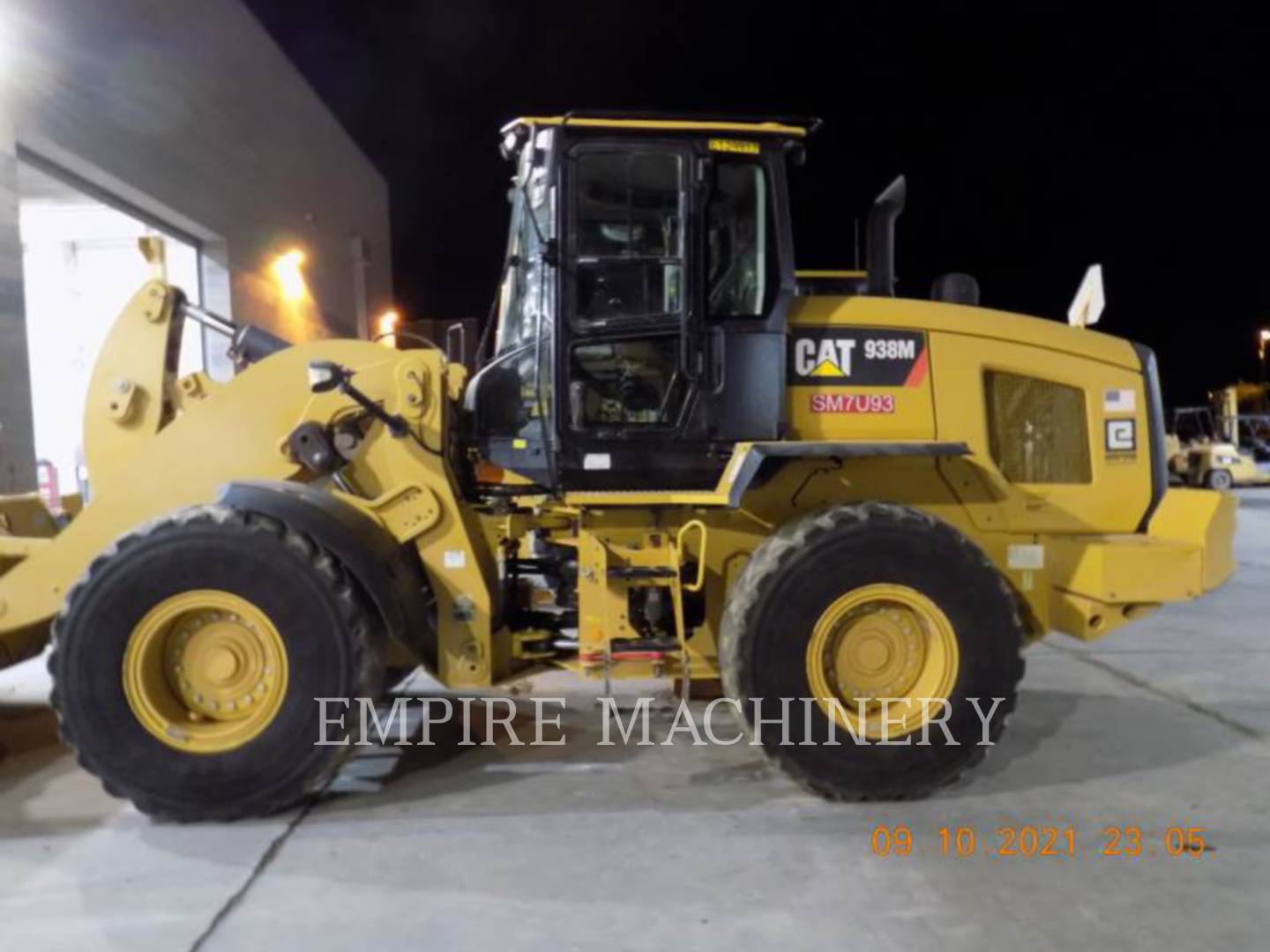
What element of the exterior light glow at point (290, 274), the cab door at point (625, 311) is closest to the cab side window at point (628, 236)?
the cab door at point (625, 311)

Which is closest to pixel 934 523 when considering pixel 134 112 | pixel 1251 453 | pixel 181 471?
pixel 181 471

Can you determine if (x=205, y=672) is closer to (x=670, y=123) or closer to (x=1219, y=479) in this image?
(x=670, y=123)

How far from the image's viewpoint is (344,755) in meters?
4.06

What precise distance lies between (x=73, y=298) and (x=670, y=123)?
44.3 feet

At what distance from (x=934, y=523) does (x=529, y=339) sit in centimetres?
200

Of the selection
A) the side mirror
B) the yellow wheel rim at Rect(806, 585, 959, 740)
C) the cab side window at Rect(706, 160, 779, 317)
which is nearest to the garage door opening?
the side mirror

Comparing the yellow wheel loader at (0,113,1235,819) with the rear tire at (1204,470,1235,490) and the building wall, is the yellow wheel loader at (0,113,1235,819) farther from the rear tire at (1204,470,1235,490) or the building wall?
the rear tire at (1204,470,1235,490)

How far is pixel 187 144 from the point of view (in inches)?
526

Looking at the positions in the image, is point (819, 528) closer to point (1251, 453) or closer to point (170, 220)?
point (170, 220)

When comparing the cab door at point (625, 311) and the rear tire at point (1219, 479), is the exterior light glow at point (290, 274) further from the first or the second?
the rear tire at point (1219, 479)

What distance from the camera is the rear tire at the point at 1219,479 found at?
27.6m

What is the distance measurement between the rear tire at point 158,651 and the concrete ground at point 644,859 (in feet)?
0.70

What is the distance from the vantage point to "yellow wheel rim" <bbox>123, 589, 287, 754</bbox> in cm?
399

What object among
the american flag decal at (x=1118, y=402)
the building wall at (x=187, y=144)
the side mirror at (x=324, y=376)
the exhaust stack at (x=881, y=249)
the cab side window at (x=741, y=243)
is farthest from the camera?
the building wall at (x=187, y=144)
